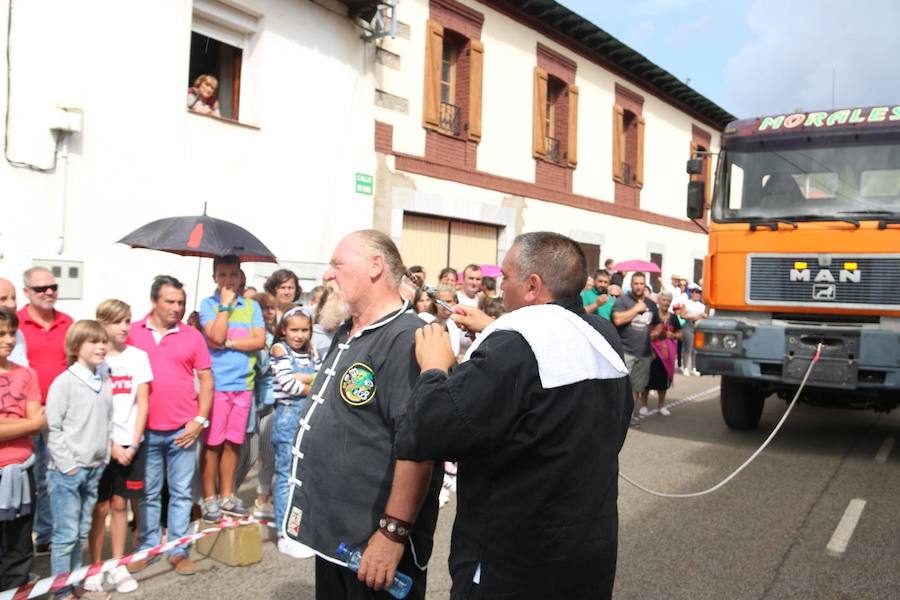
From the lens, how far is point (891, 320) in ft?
23.0

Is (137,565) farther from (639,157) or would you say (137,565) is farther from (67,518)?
(639,157)

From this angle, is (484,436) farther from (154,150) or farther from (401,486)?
(154,150)

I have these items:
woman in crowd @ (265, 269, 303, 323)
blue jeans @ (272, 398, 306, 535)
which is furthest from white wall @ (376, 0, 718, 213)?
blue jeans @ (272, 398, 306, 535)

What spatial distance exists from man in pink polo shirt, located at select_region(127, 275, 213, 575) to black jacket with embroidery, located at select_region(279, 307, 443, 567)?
A: 7.72 ft

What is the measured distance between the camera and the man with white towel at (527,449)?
195 cm

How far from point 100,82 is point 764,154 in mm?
6942

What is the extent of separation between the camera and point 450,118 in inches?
488

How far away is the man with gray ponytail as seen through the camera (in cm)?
223

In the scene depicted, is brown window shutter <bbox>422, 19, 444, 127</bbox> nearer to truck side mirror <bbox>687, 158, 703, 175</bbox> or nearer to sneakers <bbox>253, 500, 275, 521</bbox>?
truck side mirror <bbox>687, 158, 703, 175</bbox>

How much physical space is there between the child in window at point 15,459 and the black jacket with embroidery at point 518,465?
266 centimetres

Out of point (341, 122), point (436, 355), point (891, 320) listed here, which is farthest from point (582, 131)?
point (436, 355)

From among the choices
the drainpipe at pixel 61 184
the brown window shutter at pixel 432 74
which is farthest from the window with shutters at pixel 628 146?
the drainpipe at pixel 61 184

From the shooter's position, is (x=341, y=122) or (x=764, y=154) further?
(x=341, y=122)

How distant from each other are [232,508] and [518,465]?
3625 mm
